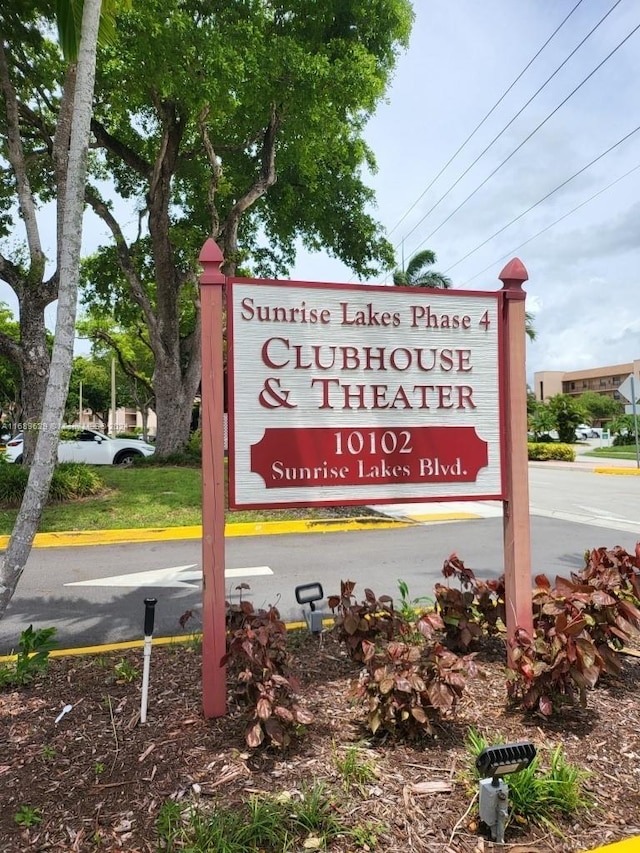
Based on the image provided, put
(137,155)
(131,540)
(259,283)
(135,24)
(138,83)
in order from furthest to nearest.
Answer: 1. (137,155)
2. (138,83)
3. (135,24)
4. (131,540)
5. (259,283)

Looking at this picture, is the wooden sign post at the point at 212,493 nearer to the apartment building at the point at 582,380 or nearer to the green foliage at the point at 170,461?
the green foliage at the point at 170,461

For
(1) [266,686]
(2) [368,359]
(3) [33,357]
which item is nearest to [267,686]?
(1) [266,686]

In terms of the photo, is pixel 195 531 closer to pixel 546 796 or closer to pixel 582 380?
pixel 546 796

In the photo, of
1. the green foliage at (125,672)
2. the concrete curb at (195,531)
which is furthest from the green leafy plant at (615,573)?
the concrete curb at (195,531)

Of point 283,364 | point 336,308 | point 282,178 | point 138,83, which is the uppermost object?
point 282,178

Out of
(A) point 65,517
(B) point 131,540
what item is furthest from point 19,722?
(A) point 65,517

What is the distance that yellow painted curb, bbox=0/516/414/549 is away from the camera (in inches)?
326

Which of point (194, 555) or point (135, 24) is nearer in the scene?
point (194, 555)

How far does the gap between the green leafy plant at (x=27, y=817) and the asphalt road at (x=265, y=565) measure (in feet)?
7.04

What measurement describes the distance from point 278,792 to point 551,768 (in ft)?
3.63

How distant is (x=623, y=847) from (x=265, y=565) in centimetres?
509

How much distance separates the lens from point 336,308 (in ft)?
10.6

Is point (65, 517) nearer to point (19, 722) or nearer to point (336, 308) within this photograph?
point (19, 722)

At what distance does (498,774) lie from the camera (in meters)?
2.03
